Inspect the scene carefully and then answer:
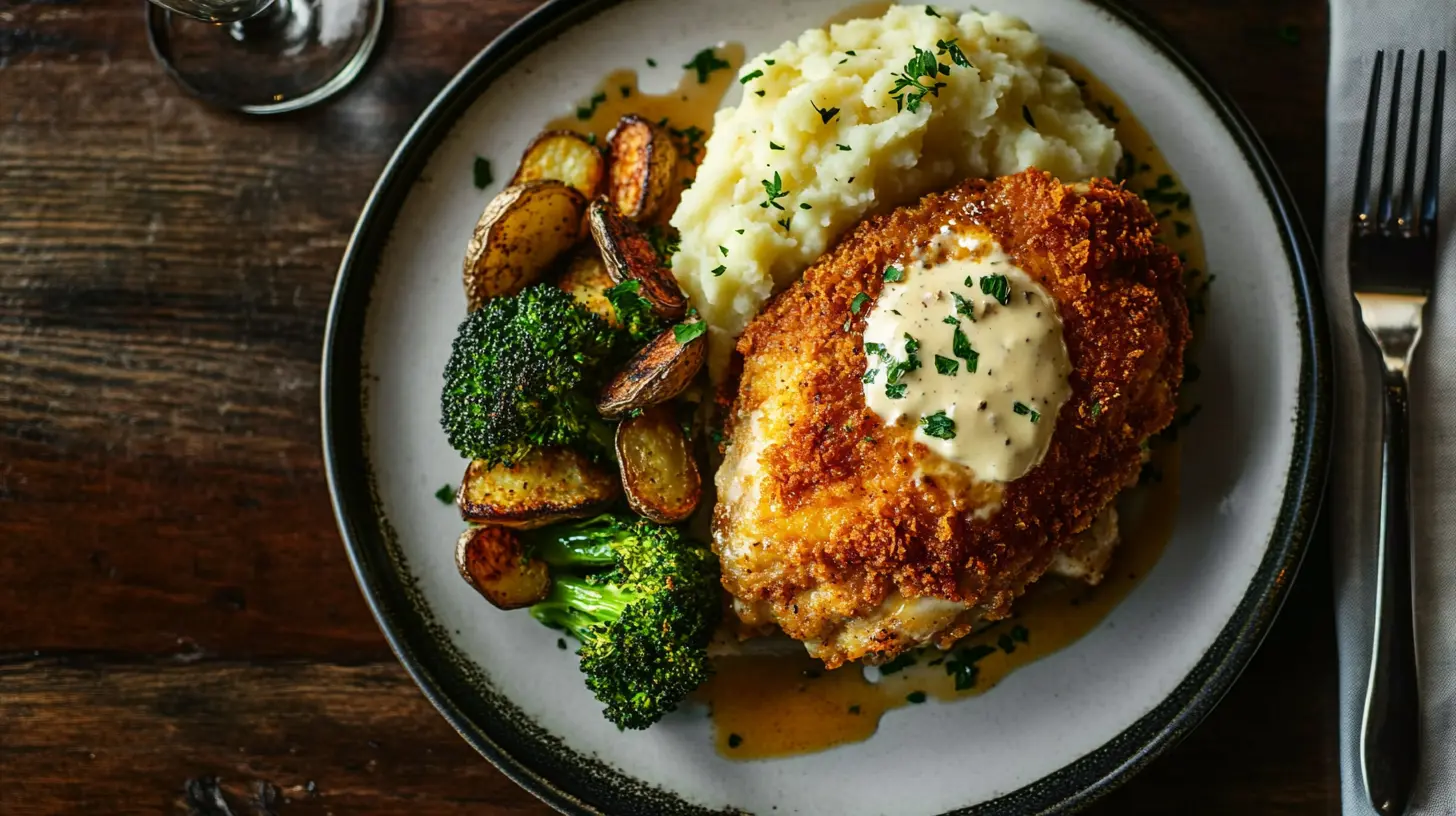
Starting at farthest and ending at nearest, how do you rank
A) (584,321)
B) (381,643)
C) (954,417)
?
(381,643)
(584,321)
(954,417)

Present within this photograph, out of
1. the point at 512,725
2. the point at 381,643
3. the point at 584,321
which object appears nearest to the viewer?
the point at 584,321

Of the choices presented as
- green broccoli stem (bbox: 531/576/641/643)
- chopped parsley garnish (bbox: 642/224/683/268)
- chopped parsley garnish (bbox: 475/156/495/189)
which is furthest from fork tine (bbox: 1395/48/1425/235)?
chopped parsley garnish (bbox: 475/156/495/189)

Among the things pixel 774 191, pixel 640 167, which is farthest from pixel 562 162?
pixel 774 191

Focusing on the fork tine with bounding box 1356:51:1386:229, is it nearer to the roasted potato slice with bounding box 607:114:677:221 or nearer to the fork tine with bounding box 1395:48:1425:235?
the fork tine with bounding box 1395:48:1425:235

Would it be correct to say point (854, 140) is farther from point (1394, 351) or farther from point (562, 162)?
point (1394, 351)

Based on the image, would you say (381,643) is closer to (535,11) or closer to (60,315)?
(60,315)

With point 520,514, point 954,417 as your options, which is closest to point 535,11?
point 520,514
